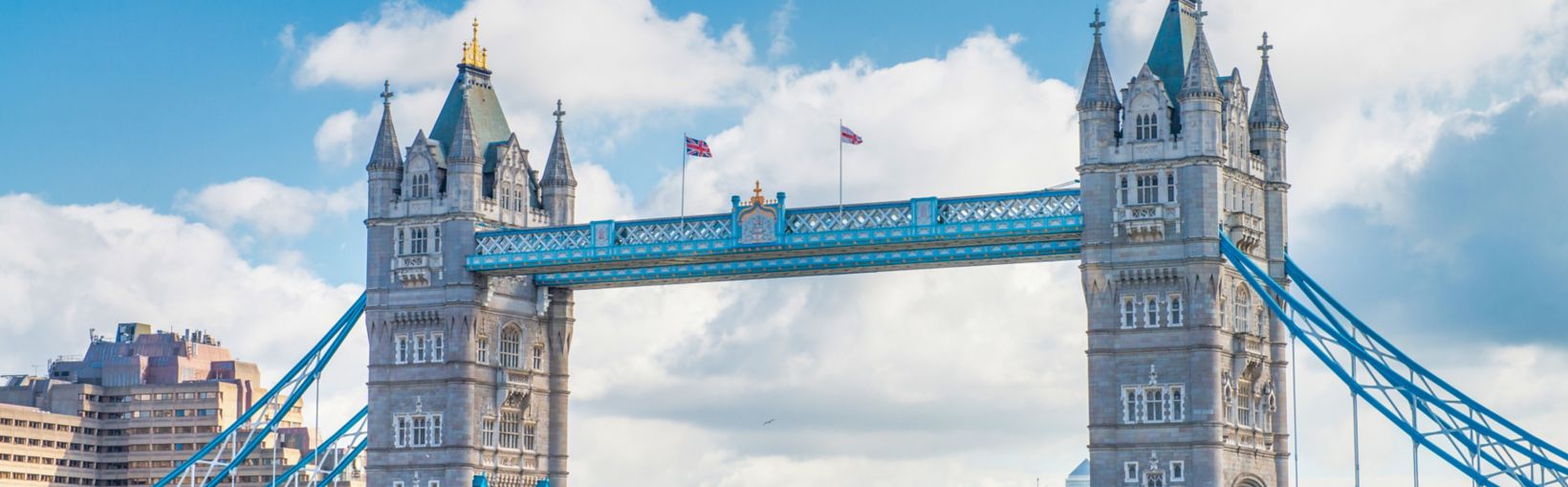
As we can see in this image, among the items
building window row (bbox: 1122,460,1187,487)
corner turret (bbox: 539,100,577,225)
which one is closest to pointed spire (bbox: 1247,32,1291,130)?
building window row (bbox: 1122,460,1187,487)

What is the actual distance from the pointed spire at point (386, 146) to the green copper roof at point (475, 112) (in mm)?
2055

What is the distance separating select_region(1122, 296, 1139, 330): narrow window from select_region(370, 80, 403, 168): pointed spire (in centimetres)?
3500

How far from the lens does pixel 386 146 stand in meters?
112

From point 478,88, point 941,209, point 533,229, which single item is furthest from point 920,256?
point 478,88

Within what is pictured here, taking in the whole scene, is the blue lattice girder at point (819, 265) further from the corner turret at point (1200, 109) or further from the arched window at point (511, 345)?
the corner turret at point (1200, 109)

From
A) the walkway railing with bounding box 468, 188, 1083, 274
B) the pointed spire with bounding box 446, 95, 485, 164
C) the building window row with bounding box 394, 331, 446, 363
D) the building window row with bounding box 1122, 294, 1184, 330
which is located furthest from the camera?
the pointed spire with bounding box 446, 95, 485, 164

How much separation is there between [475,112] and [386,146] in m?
4.31

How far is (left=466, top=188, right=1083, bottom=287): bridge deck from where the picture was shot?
97625 mm

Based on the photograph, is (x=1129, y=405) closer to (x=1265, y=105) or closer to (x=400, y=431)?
(x=1265, y=105)

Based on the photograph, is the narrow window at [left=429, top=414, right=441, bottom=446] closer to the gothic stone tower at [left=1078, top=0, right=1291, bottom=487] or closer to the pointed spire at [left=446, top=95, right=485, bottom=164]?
the pointed spire at [left=446, top=95, right=485, bottom=164]

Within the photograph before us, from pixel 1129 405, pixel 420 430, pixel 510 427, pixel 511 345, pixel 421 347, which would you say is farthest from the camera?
pixel 511 345

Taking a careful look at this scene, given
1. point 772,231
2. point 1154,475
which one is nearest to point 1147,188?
point 1154,475

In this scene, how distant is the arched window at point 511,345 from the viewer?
11031 centimetres

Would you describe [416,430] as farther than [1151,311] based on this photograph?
Yes
